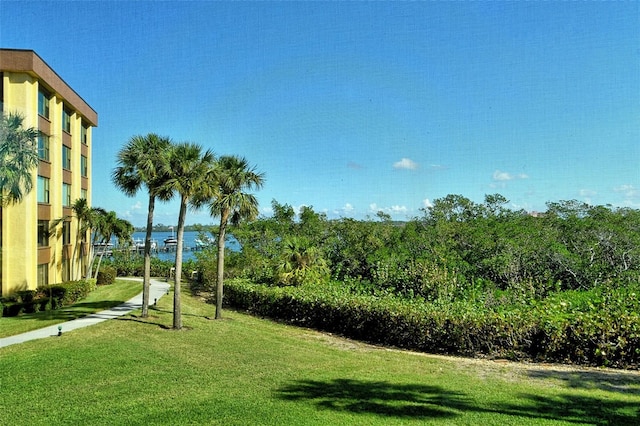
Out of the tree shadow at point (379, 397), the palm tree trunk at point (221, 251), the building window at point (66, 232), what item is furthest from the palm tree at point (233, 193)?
the building window at point (66, 232)

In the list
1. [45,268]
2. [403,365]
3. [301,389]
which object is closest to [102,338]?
[301,389]

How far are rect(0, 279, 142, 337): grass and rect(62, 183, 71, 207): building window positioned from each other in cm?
570

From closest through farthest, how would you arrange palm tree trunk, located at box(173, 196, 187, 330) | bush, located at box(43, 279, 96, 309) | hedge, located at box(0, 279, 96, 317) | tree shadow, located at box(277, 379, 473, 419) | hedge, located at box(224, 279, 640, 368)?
1. tree shadow, located at box(277, 379, 473, 419)
2. hedge, located at box(224, 279, 640, 368)
3. palm tree trunk, located at box(173, 196, 187, 330)
4. hedge, located at box(0, 279, 96, 317)
5. bush, located at box(43, 279, 96, 309)

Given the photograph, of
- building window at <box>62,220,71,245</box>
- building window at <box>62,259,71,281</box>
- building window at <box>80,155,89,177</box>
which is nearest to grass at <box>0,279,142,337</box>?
building window at <box>62,259,71,281</box>

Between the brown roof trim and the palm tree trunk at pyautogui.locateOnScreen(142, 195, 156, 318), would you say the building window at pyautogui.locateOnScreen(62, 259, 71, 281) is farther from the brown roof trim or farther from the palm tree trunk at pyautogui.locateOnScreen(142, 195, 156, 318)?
the palm tree trunk at pyautogui.locateOnScreen(142, 195, 156, 318)

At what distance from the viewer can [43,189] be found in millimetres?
22125

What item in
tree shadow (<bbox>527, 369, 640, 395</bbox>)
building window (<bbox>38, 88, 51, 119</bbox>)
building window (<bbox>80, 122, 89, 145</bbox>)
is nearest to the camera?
tree shadow (<bbox>527, 369, 640, 395</bbox>)

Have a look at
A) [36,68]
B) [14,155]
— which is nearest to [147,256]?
[14,155]

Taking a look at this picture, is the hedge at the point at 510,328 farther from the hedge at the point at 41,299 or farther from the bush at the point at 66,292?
the bush at the point at 66,292

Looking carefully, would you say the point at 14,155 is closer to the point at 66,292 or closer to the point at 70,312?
the point at 70,312

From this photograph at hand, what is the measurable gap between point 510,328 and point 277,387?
25.0 ft

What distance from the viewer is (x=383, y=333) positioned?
15.3 metres

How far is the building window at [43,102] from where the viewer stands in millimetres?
21562

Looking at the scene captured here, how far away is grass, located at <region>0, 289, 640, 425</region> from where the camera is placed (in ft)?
22.5
